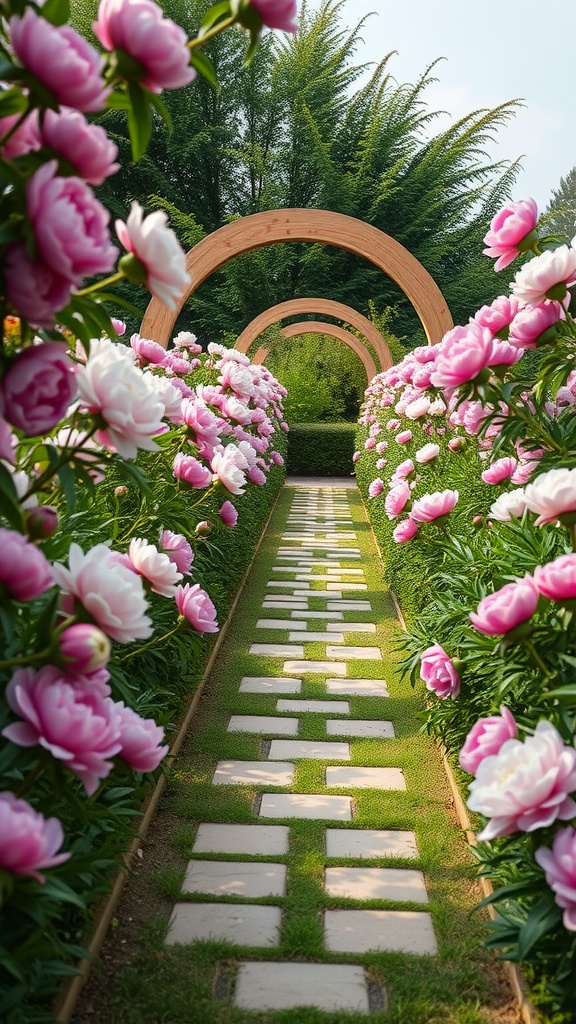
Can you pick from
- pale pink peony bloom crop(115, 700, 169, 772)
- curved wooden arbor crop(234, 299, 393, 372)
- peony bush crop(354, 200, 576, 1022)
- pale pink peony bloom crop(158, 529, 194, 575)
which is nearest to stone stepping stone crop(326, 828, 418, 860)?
peony bush crop(354, 200, 576, 1022)

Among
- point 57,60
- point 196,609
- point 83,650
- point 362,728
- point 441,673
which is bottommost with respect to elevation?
point 362,728

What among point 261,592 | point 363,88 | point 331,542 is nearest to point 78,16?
point 363,88

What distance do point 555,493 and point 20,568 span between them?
3.06ft

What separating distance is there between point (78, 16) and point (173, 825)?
2365cm

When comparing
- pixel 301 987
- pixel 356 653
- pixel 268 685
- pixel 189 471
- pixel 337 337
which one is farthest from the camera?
pixel 337 337

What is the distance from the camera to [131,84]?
0.99 metres

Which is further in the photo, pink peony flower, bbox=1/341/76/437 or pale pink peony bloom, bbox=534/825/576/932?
pale pink peony bloom, bbox=534/825/576/932

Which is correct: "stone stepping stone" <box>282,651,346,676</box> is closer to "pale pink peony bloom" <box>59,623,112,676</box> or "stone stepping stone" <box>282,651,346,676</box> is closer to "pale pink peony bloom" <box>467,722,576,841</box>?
"pale pink peony bloom" <box>467,722,576,841</box>

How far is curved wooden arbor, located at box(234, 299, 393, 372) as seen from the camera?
11.0 metres

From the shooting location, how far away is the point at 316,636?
4.42 meters

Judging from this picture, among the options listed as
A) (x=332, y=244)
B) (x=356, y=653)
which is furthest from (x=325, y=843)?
(x=332, y=244)

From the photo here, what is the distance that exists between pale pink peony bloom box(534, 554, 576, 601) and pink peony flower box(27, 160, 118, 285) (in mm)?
877

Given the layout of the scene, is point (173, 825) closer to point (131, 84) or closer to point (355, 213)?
point (131, 84)

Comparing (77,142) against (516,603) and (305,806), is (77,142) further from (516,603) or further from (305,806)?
(305,806)
